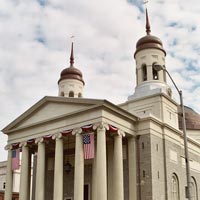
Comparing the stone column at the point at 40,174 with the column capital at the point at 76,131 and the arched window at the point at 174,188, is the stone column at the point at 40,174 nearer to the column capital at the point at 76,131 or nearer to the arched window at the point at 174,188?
the column capital at the point at 76,131

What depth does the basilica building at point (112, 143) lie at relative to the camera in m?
28.5

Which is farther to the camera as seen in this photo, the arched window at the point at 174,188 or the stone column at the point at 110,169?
the arched window at the point at 174,188

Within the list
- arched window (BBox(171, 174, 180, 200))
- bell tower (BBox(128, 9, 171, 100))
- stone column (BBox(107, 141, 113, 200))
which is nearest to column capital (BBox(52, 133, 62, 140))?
stone column (BBox(107, 141, 113, 200))

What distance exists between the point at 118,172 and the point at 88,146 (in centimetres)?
299

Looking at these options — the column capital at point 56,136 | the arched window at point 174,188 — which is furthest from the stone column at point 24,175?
the arched window at point 174,188

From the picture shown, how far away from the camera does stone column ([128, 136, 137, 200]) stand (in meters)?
30.0

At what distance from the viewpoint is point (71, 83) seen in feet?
156

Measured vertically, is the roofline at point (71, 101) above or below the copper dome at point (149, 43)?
below

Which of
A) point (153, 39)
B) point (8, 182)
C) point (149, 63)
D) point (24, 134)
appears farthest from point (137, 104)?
point (8, 182)

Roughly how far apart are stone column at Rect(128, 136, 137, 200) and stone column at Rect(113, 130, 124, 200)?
196cm

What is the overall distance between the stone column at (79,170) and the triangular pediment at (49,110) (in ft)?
7.17

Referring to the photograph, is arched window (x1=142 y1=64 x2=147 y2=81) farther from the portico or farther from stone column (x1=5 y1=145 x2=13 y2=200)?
stone column (x1=5 y1=145 x2=13 y2=200)

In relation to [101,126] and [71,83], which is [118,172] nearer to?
[101,126]

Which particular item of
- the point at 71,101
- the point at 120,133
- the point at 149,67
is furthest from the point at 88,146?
the point at 149,67
